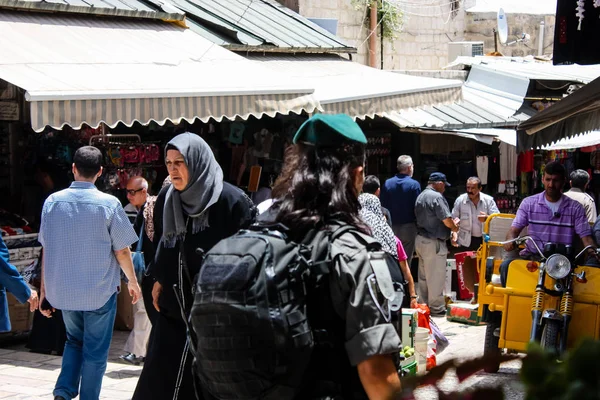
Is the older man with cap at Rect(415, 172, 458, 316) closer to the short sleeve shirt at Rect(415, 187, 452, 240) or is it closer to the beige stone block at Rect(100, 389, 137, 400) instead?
the short sleeve shirt at Rect(415, 187, 452, 240)

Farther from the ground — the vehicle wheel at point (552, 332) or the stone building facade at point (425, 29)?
the stone building facade at point (425, 29)

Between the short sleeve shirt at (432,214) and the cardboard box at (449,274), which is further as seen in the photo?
the cardboard box at (449,274)

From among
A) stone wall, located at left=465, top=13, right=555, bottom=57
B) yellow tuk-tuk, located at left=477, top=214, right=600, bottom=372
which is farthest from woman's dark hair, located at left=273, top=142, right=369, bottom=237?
stone wall, located at left=465, top=13, right=555, bottom=57

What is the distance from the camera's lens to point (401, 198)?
11.0 m

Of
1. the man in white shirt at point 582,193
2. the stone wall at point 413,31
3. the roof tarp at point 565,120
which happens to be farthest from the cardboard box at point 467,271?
the stone wall at point 413,31

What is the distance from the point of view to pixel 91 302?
585cm

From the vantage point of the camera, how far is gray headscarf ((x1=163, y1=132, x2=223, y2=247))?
4.76m

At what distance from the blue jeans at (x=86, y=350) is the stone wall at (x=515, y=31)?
1660cm

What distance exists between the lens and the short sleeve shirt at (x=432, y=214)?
35.4ft

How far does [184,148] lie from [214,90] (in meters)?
3.85

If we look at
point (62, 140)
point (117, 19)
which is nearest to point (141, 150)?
point (62, 140)

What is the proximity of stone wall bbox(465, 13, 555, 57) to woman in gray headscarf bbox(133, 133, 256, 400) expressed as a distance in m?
17.2

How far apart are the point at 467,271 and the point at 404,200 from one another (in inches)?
44.7

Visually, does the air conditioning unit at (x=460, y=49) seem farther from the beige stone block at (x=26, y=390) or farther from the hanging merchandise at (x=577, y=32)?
the beige stone block at (x=26, y=390)
